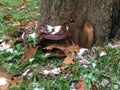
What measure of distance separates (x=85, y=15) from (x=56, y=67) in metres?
0.60

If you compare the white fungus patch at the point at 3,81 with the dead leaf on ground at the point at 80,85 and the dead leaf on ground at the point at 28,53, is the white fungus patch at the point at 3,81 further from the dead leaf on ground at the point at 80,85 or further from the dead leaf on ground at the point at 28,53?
the dead leaf on ground at the point at 80,85

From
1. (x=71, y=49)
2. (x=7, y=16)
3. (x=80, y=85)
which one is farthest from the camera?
(x=7, y=16)

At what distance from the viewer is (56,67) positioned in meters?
2.95

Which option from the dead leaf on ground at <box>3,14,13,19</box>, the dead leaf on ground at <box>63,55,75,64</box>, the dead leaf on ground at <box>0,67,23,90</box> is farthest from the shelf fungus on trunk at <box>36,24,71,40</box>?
the dead leaf on ground at <box>3,14,13,19</box>

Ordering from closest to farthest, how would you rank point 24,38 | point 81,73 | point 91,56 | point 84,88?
point 84,88
point 81,73
point 91,56
point 24,38

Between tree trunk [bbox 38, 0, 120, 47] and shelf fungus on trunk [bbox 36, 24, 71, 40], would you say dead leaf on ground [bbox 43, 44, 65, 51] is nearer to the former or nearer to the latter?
shelf fungus on trunk [bbox 36, 24, 71, 40]

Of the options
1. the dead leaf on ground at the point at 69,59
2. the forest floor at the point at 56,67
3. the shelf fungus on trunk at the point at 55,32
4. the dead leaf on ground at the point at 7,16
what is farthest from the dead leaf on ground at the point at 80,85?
the dead leaf on ground at the point at 7,16

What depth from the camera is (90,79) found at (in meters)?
2.73

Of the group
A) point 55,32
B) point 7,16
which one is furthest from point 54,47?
point 7,16

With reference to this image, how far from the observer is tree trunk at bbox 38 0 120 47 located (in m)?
3.15

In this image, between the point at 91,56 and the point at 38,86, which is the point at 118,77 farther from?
the point at 38,86

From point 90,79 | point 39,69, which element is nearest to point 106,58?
point 90,79

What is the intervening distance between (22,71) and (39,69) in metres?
0.16

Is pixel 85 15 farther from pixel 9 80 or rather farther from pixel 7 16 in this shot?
pixel 7 16
